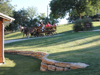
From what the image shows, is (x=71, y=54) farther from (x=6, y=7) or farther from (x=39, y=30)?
(x=6, y=7)

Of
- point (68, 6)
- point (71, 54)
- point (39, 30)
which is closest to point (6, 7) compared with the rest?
point (39, 30)

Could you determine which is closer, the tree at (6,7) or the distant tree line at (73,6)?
the tree at (6,7)

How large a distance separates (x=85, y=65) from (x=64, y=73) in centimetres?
82

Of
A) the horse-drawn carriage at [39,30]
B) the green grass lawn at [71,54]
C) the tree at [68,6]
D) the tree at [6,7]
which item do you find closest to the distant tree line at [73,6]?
the tree at [68,6]

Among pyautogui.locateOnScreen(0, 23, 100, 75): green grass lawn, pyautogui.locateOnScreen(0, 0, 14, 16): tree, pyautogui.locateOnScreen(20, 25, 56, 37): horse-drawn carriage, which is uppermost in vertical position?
pyautogui.locateOnScreen(0, 0, 14, 16): tree

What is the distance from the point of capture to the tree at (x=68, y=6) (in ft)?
110

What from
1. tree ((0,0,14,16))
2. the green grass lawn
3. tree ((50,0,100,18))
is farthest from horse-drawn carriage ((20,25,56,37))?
tree ((50,0,100,18))

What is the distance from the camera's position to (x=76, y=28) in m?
22.7

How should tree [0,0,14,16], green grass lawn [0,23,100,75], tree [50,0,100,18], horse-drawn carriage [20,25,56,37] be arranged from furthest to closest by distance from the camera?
1. tree [50,0,100,18]
2. tree [0,0,14,16]
3. horse-drawn carriage [20,25,56,37]
4. green grass lawn [0,23,100,75]

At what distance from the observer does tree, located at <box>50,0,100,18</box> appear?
33.7 metres

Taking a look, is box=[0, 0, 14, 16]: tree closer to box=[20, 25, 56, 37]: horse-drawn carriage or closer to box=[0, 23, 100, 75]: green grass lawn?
box=[20, 25, 56, 37]: horse-drawn carriage

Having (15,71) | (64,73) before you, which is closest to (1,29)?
(15,71)

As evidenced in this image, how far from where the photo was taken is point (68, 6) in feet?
115

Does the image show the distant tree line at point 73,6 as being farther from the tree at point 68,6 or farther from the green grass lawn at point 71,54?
the green grass lawn at point 71,54
